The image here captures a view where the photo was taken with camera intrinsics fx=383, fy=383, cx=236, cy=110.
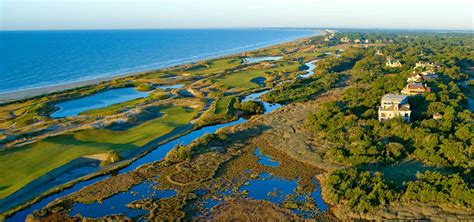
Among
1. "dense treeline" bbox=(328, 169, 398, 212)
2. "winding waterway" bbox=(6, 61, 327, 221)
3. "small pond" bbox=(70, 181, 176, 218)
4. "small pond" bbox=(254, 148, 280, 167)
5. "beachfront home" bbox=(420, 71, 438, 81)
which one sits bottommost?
"winding waterway" bbox=(6, 61, 327, 221)

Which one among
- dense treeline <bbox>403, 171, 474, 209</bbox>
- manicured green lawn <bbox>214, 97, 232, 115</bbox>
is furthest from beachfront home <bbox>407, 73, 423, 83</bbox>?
dense treeline <bbox>403, 171, 474, 209</bbox>

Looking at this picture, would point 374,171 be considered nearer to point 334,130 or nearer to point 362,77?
point 334,130

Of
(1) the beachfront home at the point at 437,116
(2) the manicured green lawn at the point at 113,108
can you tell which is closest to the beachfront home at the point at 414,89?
(1) the beachfront home at the point at 437,116

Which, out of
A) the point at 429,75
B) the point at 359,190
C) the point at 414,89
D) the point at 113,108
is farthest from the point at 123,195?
the point at 429,75

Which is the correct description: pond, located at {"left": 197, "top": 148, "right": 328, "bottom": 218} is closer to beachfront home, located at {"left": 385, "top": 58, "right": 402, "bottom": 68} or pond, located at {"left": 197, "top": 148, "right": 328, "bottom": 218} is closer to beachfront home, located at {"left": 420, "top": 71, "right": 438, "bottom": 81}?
beachfront home, located at {"left": 420, "top": 71, "right": 438, "bottom": 81}

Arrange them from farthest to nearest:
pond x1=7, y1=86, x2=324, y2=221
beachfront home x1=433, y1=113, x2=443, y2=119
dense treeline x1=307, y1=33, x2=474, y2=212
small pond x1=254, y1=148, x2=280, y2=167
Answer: beachfront home x1=433, y1=113, x2=443, y2=119, small pond x1=254, y1=148, x2=280, y2=167, pond x1=7, y1=86, x2=324, y2=221, dense treeline x1=307, y1=33, x2=474, y2=212

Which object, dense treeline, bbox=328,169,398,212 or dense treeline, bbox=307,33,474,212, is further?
dense treeline, bbox=307,33,474,212

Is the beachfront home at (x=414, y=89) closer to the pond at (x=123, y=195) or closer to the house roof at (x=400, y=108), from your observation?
the house roof at (x=400, y=108)
